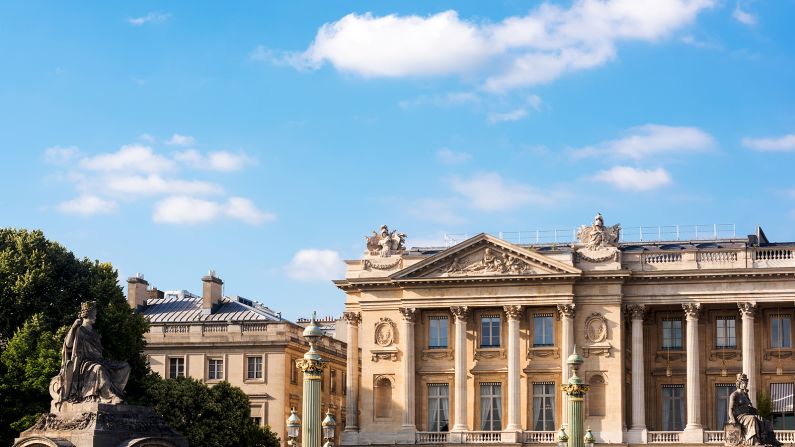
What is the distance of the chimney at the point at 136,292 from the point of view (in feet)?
319

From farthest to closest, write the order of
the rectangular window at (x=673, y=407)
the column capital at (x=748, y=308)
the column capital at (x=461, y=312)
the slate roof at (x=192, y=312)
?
the slate roof at (x=192, y=312), the column capital at (x=461, y=312), the rectangular window at (x=673, y=407), the column capital at (x=748, y=308)

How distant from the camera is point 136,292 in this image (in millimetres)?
98062

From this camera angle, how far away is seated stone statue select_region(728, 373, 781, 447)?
38.0 meters

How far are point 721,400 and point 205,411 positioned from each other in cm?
2853

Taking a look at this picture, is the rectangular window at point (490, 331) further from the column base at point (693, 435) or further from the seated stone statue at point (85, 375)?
the seated stone statue at point (85, 375)

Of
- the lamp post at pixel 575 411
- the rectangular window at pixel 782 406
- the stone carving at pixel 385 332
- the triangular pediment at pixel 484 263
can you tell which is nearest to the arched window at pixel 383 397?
the stone carving at pixel 385 332

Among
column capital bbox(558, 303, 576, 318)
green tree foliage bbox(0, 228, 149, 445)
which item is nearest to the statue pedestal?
green tree foliage bbox(0, 228, 149, 445)

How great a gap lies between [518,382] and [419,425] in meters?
6.56

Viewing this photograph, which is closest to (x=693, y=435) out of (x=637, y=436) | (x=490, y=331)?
(x=637, y=436)

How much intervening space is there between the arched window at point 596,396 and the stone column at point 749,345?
25.5 feet

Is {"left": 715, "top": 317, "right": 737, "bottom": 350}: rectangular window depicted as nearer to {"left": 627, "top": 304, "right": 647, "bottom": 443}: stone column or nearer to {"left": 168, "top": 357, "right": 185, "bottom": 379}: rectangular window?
{"left": 627, "top": 304, "right": 647, "bottom": 443}: stone column

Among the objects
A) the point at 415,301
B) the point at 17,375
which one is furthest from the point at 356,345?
the point at 17,375

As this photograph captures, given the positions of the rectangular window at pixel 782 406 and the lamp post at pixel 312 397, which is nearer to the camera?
the lamp post at pixel 312 397

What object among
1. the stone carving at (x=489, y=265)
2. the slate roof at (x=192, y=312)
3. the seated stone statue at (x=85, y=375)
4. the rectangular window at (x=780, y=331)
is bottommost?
the seated stone statue at (x=85, y=375)
